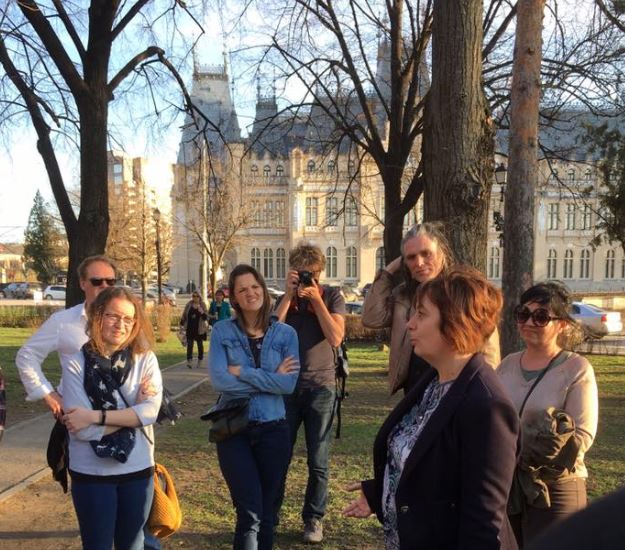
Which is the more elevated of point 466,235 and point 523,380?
point 466,235

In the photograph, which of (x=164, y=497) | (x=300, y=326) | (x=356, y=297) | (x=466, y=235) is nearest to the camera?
(x=164, y=497)

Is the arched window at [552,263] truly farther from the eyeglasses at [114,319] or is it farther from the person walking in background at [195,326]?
the eyeglasses at [114,319]

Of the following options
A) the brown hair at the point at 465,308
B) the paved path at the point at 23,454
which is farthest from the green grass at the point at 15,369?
the brown hair at the point at 465,308

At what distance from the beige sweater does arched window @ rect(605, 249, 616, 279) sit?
7057 cm

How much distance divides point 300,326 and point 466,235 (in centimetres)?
165

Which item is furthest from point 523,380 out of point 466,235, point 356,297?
point 356,297

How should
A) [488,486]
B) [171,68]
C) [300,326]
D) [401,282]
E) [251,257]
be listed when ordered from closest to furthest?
[488,486] → [401,282] → [300,326] → [171,68] → [251,257]

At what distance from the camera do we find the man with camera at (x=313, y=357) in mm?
3979

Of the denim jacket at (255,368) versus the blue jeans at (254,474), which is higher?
the denim jacket at (255,368)

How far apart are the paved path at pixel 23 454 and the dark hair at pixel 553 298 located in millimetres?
4553

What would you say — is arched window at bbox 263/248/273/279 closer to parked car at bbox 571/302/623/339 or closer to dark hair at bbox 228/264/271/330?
parked car at bbox 571/302/623/339

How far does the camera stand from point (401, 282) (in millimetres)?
3668

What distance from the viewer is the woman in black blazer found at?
187cm

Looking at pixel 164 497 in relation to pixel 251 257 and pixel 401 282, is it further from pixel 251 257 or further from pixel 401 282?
pixel 251 257
